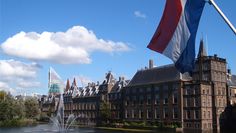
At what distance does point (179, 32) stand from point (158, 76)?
69.5 m

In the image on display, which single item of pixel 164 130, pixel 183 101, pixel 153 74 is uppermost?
pixel 153 74

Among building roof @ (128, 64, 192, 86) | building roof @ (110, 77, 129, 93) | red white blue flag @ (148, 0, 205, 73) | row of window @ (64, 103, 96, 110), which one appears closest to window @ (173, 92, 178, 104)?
building roof @ (128, 64, 192, 86)

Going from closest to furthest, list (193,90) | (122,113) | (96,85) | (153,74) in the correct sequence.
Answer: (193,90) → (153,74) → (122,113) → (96,85)

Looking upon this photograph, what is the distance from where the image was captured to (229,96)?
80.1m

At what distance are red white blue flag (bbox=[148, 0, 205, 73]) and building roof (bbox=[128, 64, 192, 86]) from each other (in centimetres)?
6257

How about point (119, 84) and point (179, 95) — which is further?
point (119, 84)

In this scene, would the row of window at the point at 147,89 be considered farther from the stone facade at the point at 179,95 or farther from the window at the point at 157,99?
the window at the point at 157,99

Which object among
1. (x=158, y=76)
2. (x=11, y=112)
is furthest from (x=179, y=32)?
(x=11, y=112)

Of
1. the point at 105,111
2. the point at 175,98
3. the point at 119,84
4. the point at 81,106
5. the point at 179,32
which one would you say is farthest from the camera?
the point at 81,106

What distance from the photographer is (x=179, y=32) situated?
47.0ft

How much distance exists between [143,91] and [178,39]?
7218 centimetres

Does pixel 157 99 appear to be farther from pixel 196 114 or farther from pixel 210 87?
pixel 210 87

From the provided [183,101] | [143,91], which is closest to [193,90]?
[183,101]

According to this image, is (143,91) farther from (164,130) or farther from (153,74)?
(164,130)
